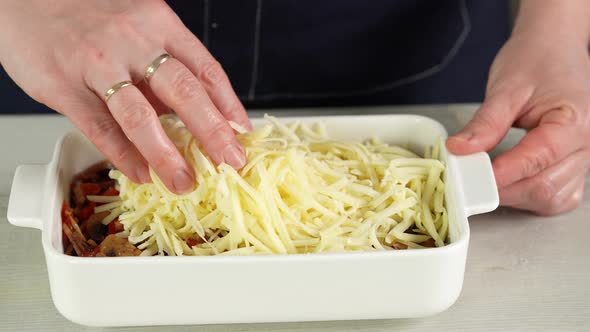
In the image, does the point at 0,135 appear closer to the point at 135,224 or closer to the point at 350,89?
the point at 135,224

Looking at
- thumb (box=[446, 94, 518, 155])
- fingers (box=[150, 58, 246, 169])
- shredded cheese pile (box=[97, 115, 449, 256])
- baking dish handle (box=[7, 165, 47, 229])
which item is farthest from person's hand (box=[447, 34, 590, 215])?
baking dish handle (box=[7, 165, 47, 229])

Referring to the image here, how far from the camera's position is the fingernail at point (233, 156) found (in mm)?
1094

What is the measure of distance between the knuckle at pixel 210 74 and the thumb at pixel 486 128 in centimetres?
38

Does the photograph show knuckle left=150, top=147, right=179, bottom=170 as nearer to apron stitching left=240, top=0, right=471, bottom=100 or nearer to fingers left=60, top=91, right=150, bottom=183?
fingers left=60, top=91, right=150, bottom=183

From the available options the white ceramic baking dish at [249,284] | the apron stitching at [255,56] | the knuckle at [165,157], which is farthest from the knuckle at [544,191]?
the apron stitching at [255,56]

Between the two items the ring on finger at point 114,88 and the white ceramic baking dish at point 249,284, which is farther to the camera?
the ring on finger at point 114,88

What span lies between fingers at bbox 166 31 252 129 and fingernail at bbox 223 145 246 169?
133 mm

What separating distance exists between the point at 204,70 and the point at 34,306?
0.44 meters

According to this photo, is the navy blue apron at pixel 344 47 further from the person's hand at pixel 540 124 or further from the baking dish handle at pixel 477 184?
the baking dish handle at pixel 477 184

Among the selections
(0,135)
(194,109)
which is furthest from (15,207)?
(0,135)

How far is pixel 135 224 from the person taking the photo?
3.76 feet

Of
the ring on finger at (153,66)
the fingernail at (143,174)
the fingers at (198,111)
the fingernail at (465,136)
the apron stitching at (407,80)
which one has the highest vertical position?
the ring on finger at (153,66)

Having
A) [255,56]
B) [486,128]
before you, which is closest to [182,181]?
[486,128]

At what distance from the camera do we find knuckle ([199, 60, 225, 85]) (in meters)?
1.20
